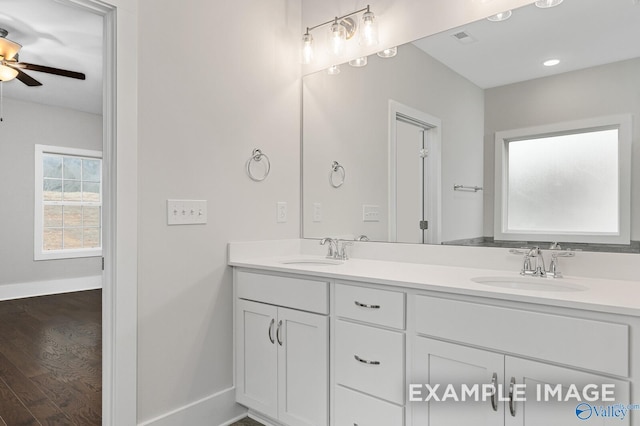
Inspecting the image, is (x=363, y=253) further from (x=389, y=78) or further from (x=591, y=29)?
(x=591, y=29)

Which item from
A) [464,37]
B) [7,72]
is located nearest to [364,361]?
[464,37]

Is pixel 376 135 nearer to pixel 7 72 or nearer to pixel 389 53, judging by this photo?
pixel 389 53

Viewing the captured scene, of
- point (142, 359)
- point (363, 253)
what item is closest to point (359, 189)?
point (363, 253)

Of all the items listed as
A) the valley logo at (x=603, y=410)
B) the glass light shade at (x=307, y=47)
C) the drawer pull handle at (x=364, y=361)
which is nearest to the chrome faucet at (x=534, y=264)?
the valley logo at (x=603, y=410)

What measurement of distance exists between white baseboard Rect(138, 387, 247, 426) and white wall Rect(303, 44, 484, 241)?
3.49 ft

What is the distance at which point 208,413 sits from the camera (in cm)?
196

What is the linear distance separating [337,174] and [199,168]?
87 cm

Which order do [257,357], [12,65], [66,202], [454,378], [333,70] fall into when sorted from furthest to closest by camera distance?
[66,202]
[12,65]
[333,70]
[257,357]
[454,378]

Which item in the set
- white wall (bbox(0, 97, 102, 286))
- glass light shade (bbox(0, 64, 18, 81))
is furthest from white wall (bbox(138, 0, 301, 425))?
white wall (bbox(0, 97, 102, 286))

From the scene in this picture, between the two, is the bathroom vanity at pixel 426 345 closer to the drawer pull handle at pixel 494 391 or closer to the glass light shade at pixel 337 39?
the drawer pull handle at pixel 494 391

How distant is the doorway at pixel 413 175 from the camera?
1.99 m

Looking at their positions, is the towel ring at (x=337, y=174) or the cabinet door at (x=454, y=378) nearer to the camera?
the cabinet door at (x=454, y=378)

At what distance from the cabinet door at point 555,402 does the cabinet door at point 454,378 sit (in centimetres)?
4

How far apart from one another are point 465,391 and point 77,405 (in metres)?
2.15
